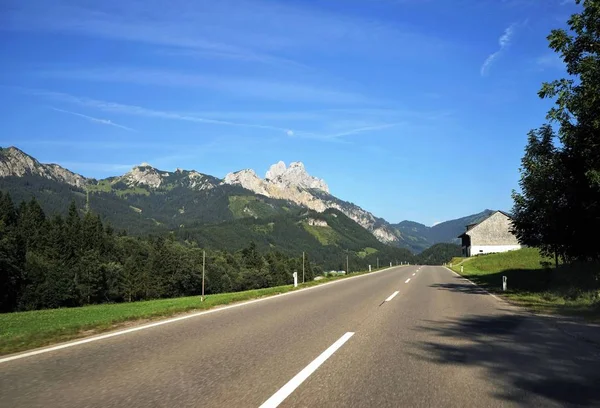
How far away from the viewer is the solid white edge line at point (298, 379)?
195 inches

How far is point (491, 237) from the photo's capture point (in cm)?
8925

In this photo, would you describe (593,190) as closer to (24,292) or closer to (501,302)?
(501,302)

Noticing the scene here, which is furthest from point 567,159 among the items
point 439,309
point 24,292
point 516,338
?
point 24,292

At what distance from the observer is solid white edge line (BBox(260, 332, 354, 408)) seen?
4.96 meters

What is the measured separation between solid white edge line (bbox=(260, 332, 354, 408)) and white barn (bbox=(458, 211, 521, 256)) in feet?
285

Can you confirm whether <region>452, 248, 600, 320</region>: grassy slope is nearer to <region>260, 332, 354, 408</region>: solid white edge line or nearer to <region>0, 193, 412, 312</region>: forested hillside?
<region>260, 332, 354, 408</region>: solid white edge line

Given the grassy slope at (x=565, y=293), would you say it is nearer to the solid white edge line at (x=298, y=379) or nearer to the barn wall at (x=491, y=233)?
the solid white edge line at (x=298, y=379)

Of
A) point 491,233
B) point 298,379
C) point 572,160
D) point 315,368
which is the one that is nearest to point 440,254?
point 491,233

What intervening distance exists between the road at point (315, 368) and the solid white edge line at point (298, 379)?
2 cm

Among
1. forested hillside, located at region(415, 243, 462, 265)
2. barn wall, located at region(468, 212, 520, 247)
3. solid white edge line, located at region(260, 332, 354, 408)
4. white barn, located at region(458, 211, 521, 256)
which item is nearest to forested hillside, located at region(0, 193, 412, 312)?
white barn, located at region(458, 211, 521, 256)

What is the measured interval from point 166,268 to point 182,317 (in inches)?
3065

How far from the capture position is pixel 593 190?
58.5ft

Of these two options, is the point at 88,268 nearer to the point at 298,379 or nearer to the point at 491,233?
the point at 491,233

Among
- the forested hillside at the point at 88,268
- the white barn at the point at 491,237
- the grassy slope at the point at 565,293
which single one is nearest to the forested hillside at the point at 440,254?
the white barn at the point at 491,237
